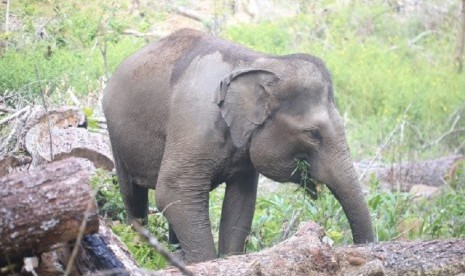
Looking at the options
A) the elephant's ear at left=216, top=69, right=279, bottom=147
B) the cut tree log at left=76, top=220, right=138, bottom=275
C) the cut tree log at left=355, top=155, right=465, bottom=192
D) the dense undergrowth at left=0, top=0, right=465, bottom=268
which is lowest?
the cut tree log at left=355, top=155, right=465, bottom=192

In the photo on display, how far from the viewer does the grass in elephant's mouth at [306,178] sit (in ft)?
25.5

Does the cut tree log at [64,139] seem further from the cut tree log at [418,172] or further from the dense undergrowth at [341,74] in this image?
the cut tree log at [418,172]

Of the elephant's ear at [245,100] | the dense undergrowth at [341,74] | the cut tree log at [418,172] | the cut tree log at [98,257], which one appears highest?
the elephant's ear at [245,100]

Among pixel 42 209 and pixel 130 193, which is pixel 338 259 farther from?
pixel 130 193

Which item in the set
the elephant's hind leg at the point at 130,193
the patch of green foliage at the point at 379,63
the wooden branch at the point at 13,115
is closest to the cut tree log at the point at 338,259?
the elephant's hind leg at the point at 130,193

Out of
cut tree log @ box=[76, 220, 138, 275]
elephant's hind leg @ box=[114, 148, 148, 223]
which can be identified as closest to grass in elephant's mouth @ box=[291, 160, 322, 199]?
elephant's hind leg @ box=[114, 148, 148, 223]

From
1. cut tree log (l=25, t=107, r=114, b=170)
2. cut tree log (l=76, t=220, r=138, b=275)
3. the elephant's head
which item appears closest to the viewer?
cut tree log (l=76, t=220, r=138, b=275)

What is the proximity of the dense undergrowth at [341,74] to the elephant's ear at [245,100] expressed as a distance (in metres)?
0.93

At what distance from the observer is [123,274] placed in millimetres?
4957

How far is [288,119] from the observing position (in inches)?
303

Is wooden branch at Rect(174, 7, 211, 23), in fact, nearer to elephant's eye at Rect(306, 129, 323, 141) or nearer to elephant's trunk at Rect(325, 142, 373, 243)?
elephant's eye at Rect(306, 129, 323, 141)

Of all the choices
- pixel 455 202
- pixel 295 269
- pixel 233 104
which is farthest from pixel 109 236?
pixel 455 202

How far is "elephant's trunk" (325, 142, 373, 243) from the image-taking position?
24.1ft

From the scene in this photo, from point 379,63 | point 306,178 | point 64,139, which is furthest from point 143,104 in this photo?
point 379,63
